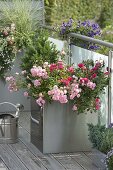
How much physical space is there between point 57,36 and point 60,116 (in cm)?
143

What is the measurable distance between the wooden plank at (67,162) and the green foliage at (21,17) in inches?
78.6

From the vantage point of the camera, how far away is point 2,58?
694 centimetres

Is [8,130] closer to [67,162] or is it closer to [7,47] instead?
[67,162]

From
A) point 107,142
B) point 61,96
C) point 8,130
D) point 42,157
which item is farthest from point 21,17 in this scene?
point 107,142

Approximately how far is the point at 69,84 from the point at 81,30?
1.24 metres

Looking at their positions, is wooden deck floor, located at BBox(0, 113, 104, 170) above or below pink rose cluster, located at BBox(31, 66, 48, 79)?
below

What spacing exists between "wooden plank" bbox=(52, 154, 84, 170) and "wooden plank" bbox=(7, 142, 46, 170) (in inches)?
7.9

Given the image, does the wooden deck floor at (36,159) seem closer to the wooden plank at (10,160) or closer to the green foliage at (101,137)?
the wooden plank at (10,160)

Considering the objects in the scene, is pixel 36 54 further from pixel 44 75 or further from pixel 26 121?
pixel 26 121

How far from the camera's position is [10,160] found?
518 cm

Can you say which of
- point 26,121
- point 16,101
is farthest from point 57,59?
point 16,101

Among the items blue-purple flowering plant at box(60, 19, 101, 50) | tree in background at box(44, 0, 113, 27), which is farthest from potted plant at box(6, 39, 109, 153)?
tree in background at box(44, 0, 113, 27)

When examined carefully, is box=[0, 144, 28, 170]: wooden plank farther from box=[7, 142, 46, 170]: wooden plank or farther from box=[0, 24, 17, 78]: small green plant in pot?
box=[0, 24, 17, 78]: small green plant in pot

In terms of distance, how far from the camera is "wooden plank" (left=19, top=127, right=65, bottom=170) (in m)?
4.99
